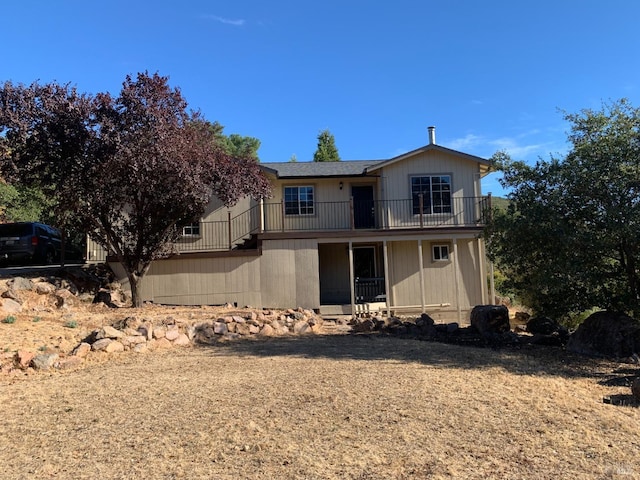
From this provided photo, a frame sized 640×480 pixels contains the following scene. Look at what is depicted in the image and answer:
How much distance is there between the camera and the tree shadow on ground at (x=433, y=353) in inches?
320

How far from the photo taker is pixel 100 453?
441cm

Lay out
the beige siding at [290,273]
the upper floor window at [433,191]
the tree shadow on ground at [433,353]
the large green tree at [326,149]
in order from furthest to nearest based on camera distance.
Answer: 1. the large green tree at [326,149]
2. the upper floor window at [433,191]
3. the beige siding at [290,273]
4. the tree shadow on ground at [433,353]

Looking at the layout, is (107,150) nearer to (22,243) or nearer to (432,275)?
(22,243)

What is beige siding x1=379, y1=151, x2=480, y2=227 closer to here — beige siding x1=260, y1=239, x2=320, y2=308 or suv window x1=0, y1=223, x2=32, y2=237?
beige siding x1=260, y1=239, x2=320, y2=308

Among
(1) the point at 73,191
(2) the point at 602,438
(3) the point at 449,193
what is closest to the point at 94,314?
(1) the point at 73,191

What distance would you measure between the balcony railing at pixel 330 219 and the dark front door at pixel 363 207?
27cm

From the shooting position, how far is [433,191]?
18141 millimetres

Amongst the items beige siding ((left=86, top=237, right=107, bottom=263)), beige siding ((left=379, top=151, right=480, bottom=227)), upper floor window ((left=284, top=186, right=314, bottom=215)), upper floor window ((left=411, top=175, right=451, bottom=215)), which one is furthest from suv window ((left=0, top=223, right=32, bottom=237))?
upper floor window ((left=411, top=175, right=451, bottom=215))

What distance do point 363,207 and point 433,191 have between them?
2639 millimetres

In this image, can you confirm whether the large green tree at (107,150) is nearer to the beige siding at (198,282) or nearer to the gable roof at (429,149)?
the beige siding at (198,282)

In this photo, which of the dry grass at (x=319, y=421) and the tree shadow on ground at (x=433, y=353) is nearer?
the dry grass at (x=319, y=421)

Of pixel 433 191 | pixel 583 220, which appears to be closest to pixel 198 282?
pixel 433 191

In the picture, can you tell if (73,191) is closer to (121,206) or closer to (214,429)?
(121,206)

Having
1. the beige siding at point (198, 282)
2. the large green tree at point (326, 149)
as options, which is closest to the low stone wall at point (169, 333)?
the beige siding at point (198, 282)
